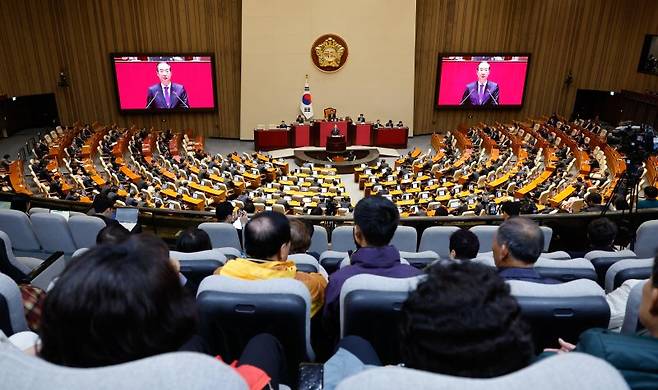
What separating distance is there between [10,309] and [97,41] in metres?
17.7

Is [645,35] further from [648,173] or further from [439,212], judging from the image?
[439,212]

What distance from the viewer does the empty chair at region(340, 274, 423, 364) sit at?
73.9 inches

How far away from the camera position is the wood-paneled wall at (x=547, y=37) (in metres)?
18.1

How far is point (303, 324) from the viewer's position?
6.12ft

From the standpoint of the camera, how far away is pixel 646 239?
4.08m

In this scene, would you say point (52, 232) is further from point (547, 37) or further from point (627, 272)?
point (547, 37)

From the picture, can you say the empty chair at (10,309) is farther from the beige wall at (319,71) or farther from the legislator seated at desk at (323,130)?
the beige wall at (319,71)

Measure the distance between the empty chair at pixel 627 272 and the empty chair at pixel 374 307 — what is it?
4.80ft

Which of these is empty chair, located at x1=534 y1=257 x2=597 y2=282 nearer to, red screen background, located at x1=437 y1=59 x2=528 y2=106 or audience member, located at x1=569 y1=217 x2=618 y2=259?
audience member, located at x1=569 y1=217 x2=618 y2=259

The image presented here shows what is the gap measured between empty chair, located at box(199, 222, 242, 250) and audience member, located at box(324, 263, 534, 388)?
11.8 ft

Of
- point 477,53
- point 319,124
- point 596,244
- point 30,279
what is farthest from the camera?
point 477,53

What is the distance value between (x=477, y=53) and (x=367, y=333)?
721 inches

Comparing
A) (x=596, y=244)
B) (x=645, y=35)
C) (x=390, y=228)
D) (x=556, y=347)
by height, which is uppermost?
(x=645, y=35)

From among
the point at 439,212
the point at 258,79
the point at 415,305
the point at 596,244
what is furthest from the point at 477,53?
the point at 415,305
